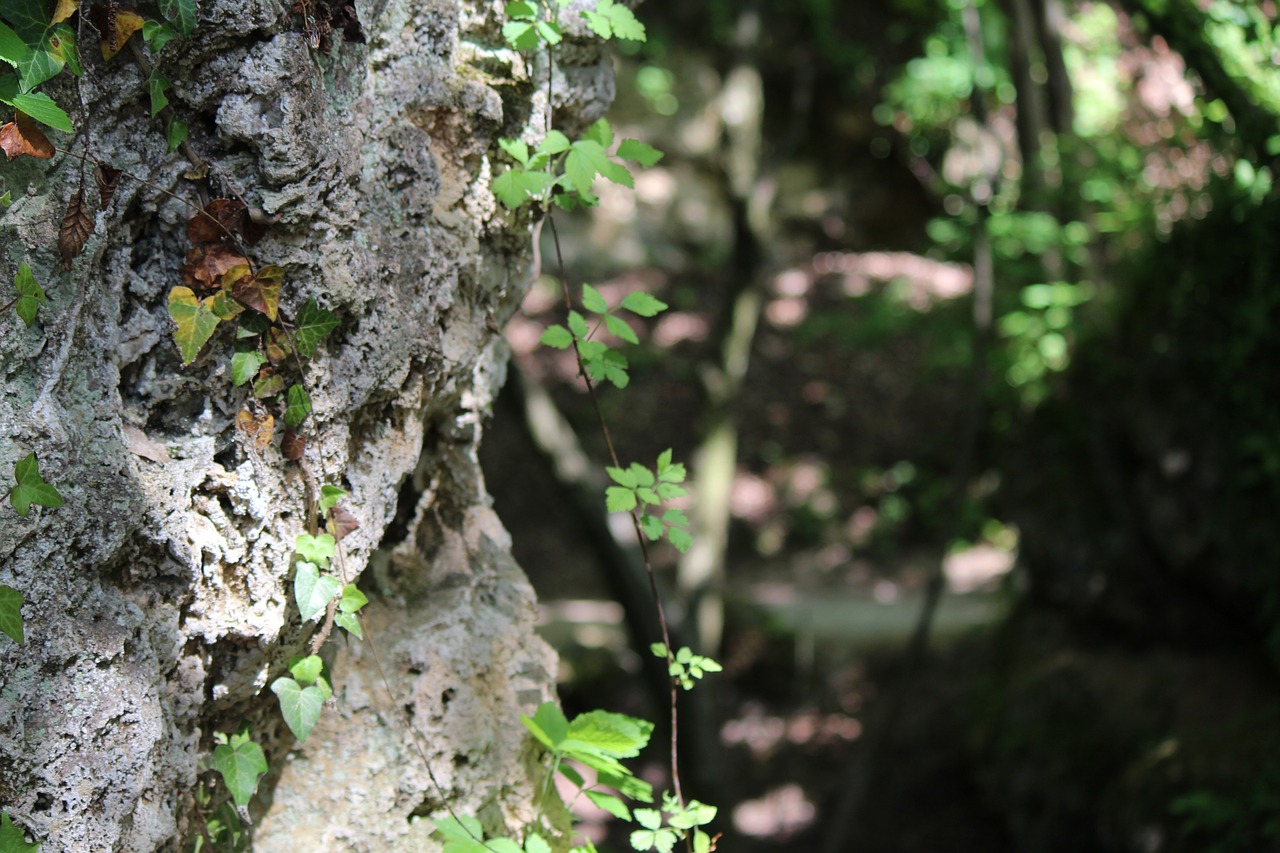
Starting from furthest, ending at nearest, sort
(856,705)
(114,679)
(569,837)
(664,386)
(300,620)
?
(664,386), (856,705), (569,837), (300,620), (114,679)

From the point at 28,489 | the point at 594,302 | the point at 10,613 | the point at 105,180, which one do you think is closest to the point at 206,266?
the point at 105,180

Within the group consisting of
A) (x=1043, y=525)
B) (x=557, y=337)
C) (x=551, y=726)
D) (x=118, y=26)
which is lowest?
(x=1043, y=525)

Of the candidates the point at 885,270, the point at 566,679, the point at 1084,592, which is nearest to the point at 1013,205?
the point at 1084,592

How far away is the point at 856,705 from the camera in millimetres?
6371

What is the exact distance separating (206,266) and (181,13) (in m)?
0.34

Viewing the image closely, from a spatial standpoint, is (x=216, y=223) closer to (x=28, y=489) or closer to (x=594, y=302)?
(x=28, y=489)

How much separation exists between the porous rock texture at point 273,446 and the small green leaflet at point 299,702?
0.05m

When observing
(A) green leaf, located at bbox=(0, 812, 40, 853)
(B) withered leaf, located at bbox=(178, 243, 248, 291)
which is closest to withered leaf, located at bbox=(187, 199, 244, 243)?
(B) withered leaf, located at bbox=(178, 243, 248, 291)

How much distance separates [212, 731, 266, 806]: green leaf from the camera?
59.4 inches

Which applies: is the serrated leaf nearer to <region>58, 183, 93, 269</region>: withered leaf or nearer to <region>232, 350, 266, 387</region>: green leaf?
<region>232, 350, 266, 387</region>: green leaf

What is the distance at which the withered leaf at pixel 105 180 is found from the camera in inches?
53.7

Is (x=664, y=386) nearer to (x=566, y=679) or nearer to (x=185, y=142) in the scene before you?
(x=566, y=679)

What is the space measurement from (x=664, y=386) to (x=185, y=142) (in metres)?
9.41

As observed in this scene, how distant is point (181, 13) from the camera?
1.34 meters
